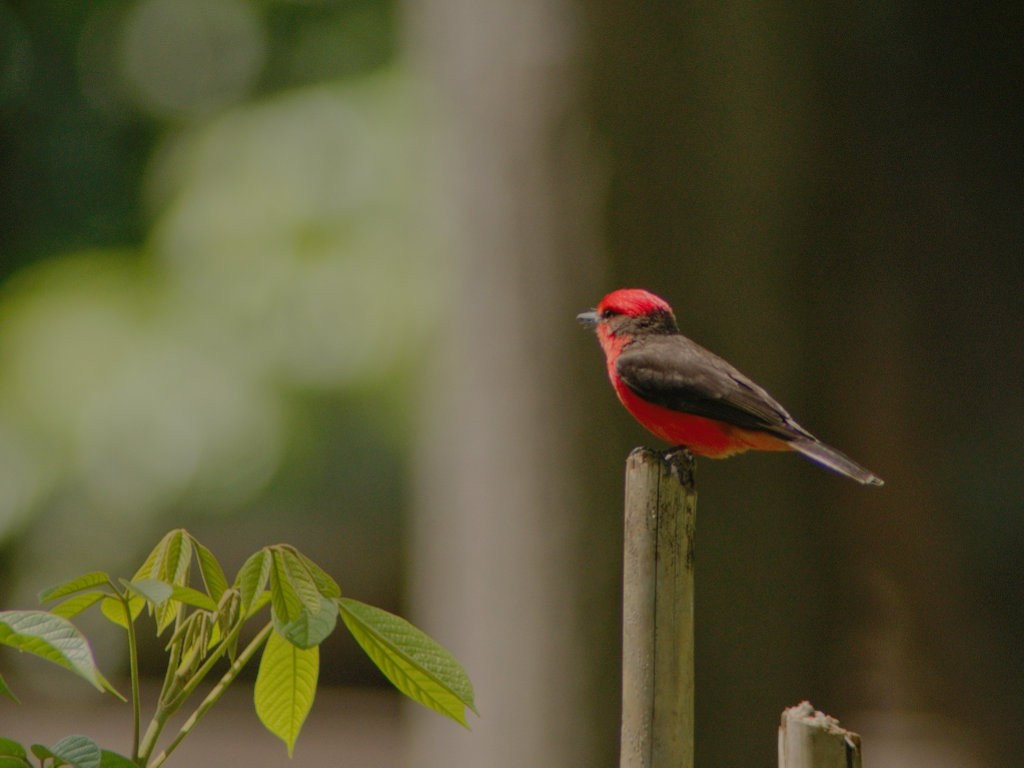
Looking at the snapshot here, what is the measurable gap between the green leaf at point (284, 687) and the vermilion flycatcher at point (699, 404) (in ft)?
5.68

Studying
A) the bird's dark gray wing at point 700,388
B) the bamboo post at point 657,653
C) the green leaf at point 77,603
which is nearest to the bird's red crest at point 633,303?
the bird's dark gray wing at point 700,388

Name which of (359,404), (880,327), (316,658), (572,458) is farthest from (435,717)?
(359,404)

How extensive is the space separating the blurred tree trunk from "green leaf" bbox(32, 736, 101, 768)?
8.64 ft

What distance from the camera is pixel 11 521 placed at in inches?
299

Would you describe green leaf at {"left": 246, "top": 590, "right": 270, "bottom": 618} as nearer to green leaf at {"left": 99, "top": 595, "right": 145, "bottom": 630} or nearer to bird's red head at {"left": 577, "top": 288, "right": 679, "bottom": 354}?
green leaf at {"left": 99, "top": 595, "right": 145, "bottom": 630}

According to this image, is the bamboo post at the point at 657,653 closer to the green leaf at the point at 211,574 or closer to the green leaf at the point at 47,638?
the green leaf at the point at 211,574

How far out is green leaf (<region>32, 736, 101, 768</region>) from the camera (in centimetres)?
101

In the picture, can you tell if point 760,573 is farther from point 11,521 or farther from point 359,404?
point 11,521

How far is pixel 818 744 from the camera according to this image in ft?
4.40

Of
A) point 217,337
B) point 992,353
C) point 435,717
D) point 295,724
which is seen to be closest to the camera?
point 295,724

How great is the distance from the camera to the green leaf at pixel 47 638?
3.34 feet

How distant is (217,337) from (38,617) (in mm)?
6678

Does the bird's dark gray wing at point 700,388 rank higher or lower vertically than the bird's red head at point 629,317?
lower

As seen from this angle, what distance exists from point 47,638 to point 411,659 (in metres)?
0.33
